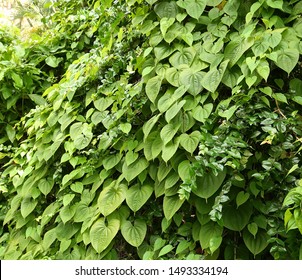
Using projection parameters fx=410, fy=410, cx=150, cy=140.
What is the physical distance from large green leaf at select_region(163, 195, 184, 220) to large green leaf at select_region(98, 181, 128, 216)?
0.22 meters

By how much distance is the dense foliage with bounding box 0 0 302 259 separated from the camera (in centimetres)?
148

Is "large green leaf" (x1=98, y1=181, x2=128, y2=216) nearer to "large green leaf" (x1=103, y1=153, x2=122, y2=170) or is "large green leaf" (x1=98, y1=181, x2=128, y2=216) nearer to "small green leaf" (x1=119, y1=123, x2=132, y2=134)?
"large green leaf" (x1=103, y1=153, x2=122, y2=170)

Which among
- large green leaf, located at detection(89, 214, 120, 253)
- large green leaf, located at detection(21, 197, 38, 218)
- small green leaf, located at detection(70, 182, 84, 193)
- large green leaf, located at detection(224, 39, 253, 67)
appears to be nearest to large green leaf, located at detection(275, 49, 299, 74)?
large green leaf, located at detection(224, 39, 253, 67)

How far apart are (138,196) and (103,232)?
22cm

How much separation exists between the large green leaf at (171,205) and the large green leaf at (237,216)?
17 cm

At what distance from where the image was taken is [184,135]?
1.57 m

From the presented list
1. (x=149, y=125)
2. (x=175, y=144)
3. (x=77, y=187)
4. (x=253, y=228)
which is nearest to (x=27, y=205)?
(x=77, y=187)

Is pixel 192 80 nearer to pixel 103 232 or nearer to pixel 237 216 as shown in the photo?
pixel 237 216

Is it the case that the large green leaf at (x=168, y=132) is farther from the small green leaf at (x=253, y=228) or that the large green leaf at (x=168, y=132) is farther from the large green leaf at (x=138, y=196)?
the small green leaf at (x=253, y=228)

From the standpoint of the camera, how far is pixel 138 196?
1.71 metres

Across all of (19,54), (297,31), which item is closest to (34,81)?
(19,54)

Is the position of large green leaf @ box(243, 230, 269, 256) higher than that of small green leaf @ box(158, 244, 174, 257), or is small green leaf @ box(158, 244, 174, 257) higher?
large green leaf @ box(243, 230, 269, 256)

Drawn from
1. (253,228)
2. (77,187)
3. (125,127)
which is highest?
(125,127)
